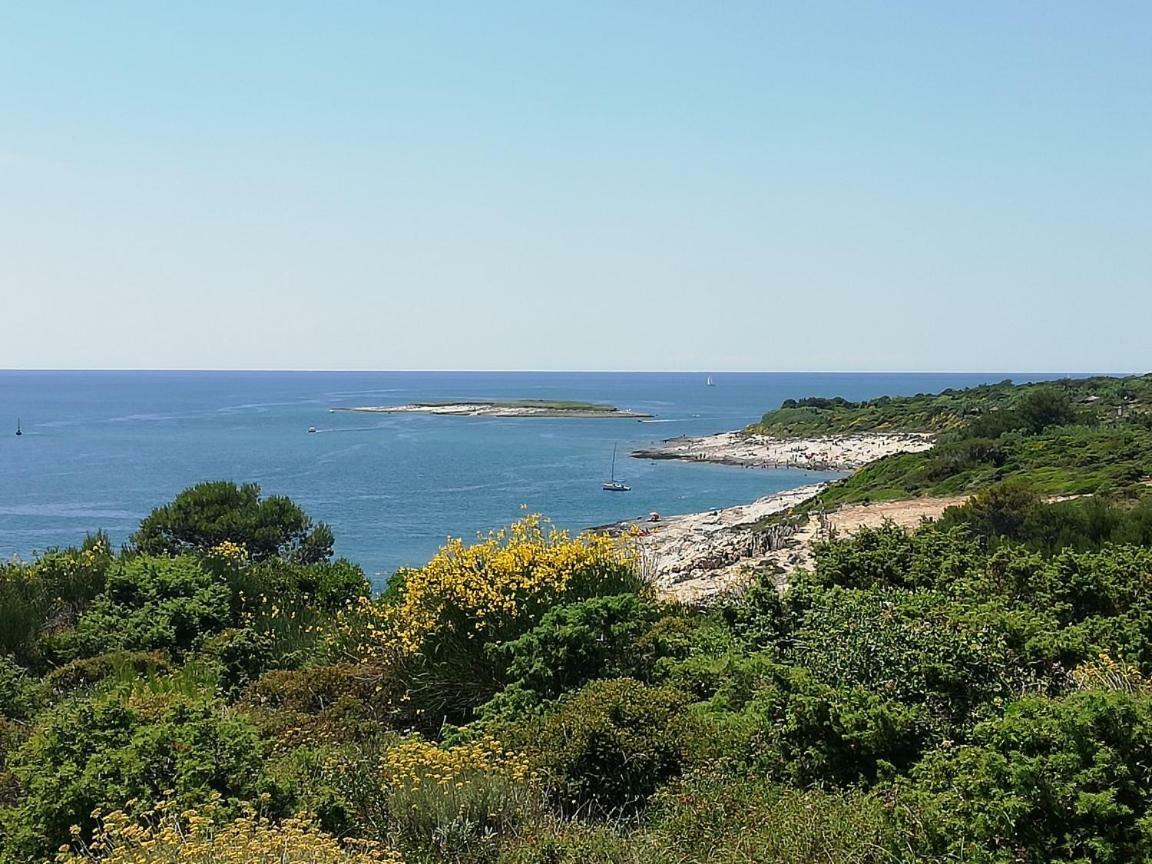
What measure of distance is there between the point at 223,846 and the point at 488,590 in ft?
14.4

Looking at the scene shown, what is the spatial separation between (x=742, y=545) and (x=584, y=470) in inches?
1717

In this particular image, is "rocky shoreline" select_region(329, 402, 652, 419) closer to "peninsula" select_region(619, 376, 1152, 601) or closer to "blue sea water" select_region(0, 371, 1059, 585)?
"blue sea water" select_region(0, 371, 1059, 585)

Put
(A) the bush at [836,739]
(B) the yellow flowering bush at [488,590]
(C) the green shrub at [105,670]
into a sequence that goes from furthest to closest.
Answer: (C) the green shrub at [105,670], (B) the yellow flowering bush at [488,590], (A) the bush at [836,739]

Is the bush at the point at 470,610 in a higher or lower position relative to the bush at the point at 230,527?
higher

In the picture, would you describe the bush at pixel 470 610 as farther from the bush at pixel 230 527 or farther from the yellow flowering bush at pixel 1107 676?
the bush at pixel 230 527

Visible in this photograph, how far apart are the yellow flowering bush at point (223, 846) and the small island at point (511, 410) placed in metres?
125

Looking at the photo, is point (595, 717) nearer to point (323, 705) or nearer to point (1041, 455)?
point (323, 705)

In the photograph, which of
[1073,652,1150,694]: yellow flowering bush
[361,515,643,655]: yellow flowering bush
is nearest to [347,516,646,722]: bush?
[361,515,643,655]: yellow flowering bush

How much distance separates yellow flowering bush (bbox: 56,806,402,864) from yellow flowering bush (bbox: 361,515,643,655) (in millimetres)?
3748

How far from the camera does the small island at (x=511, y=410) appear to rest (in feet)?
446

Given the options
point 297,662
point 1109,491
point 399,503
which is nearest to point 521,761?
point 297,662

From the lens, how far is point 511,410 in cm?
14388

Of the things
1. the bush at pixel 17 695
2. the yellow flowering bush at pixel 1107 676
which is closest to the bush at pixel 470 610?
the bush at pixel 17 695

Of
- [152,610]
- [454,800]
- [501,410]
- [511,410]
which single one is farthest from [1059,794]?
[501,410]
